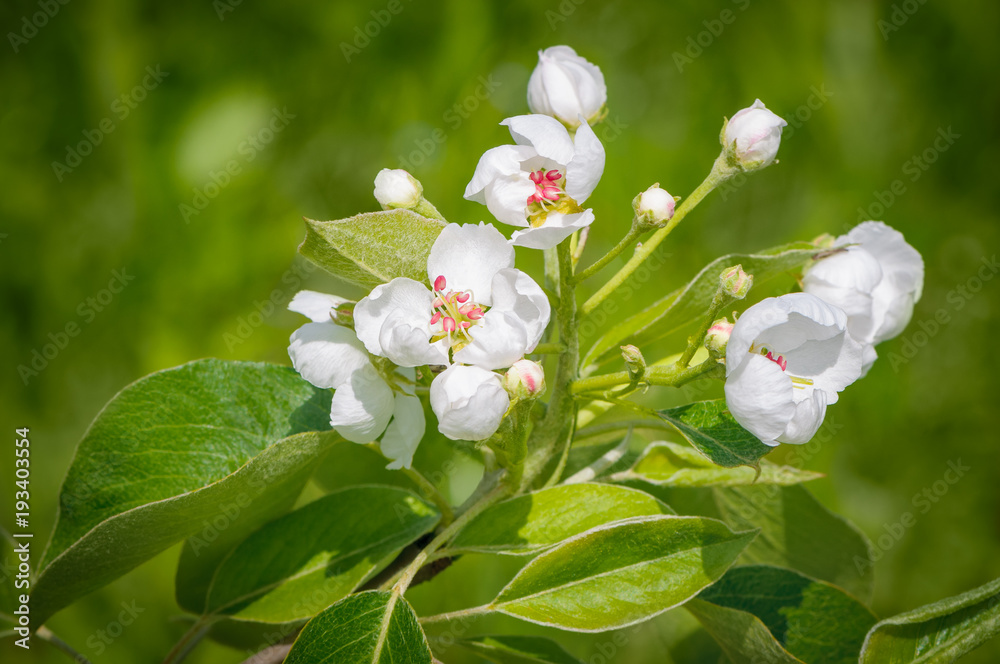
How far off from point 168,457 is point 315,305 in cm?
17

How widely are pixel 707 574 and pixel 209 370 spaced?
40 centimetres

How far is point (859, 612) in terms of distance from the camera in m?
0.63

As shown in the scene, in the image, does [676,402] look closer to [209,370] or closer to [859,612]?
[859,612]

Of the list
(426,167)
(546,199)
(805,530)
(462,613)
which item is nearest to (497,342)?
(546,199)

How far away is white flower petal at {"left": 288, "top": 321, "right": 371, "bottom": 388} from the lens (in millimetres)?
504

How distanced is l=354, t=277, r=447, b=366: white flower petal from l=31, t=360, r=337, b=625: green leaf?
0.11m

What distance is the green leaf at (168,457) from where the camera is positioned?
1.72ft

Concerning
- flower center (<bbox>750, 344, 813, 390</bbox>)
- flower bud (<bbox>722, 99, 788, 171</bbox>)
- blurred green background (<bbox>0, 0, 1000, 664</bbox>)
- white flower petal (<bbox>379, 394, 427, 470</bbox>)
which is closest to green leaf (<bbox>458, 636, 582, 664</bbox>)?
white flower petal (<bbox>379, 394, 427, 470</bbox>)

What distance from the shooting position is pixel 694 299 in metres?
0.60

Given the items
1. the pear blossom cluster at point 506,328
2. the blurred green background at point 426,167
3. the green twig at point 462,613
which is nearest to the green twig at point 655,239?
the pear blossom cluster at point 506,328

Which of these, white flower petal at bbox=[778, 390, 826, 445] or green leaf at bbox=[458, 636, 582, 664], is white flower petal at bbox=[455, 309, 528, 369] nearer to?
white flower petal at bbox=[778, 390, 826, 445]

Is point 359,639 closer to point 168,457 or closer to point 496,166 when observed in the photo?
point 168,457

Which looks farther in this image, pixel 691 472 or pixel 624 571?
pixel 691 472

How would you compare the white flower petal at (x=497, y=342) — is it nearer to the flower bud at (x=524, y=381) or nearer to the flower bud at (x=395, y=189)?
the flower bud at (x=524, y=381)
